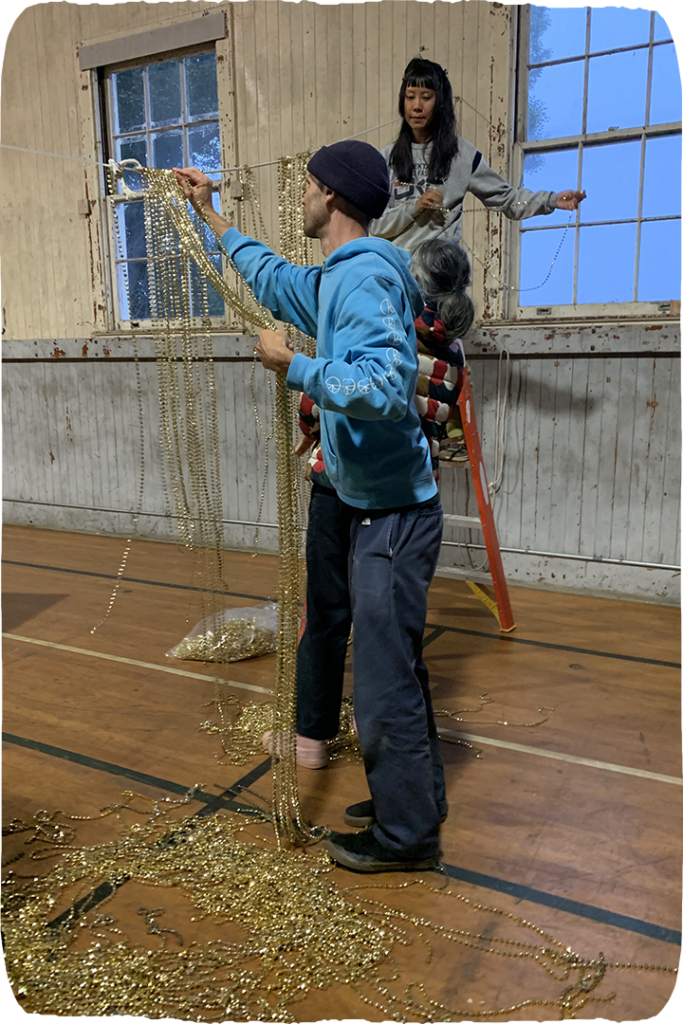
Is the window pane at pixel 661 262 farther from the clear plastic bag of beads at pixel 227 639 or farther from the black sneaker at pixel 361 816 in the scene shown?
the black sneaker at pixel 361 816

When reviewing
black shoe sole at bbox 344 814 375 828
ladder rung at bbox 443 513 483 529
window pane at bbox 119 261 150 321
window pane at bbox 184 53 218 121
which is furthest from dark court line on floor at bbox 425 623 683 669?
window pane at bbox 184 53 218 121

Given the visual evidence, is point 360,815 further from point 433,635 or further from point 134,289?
point 134,289

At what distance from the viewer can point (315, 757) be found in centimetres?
228

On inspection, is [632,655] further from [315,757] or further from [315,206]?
[315,206]

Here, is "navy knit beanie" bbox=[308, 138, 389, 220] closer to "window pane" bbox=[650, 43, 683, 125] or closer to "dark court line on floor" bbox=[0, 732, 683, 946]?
"dark court line on floor" bbox=[0, 732, 683, 946]

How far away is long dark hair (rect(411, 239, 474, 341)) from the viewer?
2529 millimetres

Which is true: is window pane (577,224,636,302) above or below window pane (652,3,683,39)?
below

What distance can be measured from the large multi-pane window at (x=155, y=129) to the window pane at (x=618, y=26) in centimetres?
235

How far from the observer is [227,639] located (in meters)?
3.20

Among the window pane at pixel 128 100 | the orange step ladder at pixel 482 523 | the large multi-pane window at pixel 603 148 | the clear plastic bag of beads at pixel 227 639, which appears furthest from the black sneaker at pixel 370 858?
the window pane at pixel 128 100

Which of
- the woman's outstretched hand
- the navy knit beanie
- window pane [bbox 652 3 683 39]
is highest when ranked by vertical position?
window pane [bbox 652 3 683 39]

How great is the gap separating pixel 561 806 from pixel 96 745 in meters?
1.36

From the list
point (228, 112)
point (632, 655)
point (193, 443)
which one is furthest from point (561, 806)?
point (228, 112)

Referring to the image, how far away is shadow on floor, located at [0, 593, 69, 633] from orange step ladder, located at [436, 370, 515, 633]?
6.26ft
